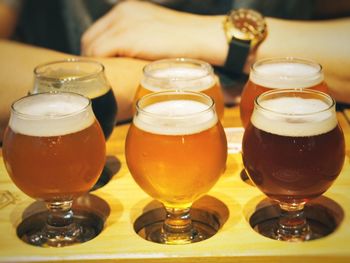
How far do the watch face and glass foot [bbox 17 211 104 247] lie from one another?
79cm

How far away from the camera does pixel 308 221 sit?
1.23 meters

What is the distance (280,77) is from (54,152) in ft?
1.77

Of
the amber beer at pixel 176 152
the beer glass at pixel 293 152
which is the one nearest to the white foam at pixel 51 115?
the amber beer at pixel 176 152

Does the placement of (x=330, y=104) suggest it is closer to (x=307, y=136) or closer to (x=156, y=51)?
(x=307, y=136)

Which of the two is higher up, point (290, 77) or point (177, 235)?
point (290, 77)

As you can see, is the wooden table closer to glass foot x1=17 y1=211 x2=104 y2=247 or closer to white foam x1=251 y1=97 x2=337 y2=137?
glass foot x1=17 y1=211 x2=104 y2=247

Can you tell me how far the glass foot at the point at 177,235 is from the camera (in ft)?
3.77

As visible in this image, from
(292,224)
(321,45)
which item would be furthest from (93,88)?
(321,45)

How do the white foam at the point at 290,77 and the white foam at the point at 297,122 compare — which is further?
the white foam at the point at 290,77

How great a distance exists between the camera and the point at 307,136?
3.42 feet

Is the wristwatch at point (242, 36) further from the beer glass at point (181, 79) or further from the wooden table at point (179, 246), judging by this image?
the wooden table at point (179, 246)

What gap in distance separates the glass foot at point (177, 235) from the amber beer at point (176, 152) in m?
0.08

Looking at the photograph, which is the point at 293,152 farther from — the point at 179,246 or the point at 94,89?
the point at 94,89

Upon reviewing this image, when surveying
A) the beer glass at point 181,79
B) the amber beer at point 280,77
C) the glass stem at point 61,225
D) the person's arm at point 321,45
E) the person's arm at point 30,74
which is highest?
the amber beer at point 280,77
